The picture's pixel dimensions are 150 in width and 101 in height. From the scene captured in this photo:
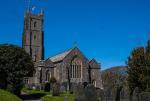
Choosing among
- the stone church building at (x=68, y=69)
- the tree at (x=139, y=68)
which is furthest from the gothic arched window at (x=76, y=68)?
the tree at (x=139, y=68)

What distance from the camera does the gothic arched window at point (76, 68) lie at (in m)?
79.5

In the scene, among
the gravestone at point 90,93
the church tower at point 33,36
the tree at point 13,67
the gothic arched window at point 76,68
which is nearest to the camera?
the gravestone at point 90,93

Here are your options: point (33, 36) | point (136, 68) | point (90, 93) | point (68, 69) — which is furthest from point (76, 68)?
point (90, 93)

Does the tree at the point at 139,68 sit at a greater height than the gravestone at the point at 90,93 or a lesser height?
greater

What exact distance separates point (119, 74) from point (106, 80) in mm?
4346

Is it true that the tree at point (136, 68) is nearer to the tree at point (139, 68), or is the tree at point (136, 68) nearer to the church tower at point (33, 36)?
the tree at point (139, 68)

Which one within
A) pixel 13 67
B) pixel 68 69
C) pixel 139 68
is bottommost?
pixel 139 68

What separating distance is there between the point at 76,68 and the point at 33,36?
2318 centimetres

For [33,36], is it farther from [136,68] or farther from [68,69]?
[136,68]

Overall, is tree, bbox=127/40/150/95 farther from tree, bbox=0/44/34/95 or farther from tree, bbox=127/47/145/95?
tree, bbox=0/44/34/95

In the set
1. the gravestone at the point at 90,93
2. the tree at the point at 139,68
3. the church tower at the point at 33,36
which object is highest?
the church tower at the point at 33,36

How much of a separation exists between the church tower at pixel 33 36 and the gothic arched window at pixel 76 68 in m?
18.5

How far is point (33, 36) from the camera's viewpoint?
9775cm

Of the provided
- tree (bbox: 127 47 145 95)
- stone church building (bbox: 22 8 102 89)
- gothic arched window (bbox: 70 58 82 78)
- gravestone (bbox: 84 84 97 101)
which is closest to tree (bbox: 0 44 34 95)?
tree (bbox: 127 47 145 95)
